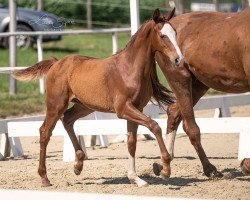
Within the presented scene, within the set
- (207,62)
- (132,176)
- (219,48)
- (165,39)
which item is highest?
(165,39)

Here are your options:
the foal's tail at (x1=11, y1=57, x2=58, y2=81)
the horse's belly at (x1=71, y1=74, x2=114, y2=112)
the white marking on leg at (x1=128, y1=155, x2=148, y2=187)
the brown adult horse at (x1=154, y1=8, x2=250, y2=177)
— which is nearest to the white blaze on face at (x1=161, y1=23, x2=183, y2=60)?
the brown adult horse at (x1=154, y1=8, x2=250, y2=177)

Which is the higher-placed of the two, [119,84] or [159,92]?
[119,84]

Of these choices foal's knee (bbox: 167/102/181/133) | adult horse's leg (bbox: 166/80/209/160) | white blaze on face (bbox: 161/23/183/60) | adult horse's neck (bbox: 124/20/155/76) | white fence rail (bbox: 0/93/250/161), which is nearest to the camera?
white blaze on face (bbox: 161/23/183/60)

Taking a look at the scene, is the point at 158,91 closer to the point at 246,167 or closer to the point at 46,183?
the point at 246,167

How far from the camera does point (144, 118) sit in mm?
8586

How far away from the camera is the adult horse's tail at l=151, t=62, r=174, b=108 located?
918 centimetres

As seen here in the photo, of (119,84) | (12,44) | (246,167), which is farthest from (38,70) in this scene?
(12,44)

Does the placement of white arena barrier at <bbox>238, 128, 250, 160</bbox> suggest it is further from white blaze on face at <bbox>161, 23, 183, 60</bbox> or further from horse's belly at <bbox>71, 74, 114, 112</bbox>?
white blaze on face at <bbox>161, 23, 183, 60</bbox>

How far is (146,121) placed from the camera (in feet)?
28.1

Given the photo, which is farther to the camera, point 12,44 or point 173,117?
point 12,44

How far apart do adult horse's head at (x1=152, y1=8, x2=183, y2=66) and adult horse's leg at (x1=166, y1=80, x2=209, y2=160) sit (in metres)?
1.44

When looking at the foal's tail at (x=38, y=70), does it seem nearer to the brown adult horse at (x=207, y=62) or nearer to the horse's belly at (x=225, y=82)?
the brown adult horse at (x=207, y=62)

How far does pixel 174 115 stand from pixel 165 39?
5.70 feet

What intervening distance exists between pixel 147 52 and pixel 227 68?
0.87 meters
